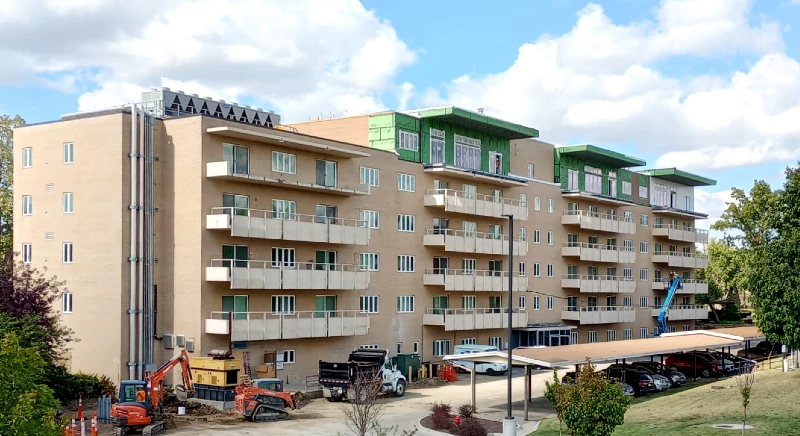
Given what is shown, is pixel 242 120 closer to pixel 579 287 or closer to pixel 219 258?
pixel 219 258

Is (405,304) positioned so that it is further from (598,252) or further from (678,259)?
(678,259)

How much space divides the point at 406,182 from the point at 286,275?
14.7 meters

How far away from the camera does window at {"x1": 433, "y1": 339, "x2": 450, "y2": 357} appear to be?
211 feet

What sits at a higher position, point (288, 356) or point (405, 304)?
point (405, 304)

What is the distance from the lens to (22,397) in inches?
642

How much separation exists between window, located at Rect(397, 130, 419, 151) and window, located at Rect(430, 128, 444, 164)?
175 centimetres

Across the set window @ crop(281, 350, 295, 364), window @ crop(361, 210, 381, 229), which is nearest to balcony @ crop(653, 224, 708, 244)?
window @ crop(361, 210, 381, 229)

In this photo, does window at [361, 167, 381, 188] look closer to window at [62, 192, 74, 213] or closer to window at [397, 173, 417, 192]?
window at [397, 173, 417, 192]

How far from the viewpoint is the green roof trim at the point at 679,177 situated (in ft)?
316

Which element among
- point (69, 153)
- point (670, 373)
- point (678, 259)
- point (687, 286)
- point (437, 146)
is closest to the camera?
point (69, 153)

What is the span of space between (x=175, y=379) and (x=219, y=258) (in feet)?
22.9

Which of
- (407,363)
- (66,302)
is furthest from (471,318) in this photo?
(66,302)

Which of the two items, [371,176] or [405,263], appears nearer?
[371,176]

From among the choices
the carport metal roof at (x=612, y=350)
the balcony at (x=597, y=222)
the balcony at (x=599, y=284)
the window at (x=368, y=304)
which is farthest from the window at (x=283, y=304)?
the balcony at (x=597, y=222)
